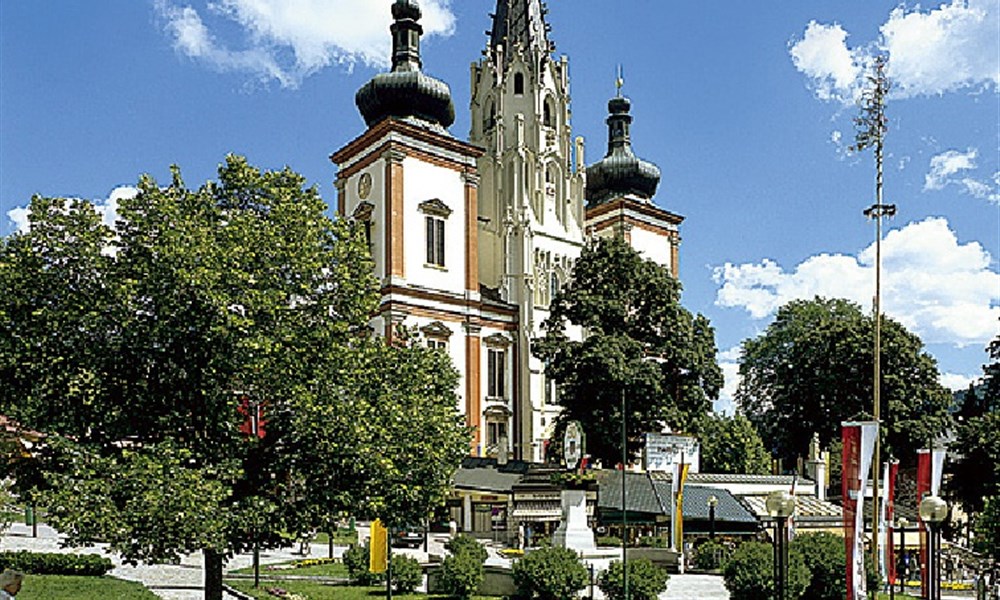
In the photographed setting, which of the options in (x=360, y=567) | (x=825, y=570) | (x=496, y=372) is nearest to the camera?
(x=825, y=570)

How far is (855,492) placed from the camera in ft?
53.6

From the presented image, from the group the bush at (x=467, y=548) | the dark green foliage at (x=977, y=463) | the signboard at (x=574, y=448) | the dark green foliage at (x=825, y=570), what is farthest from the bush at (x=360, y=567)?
the dark green foliage at (x=977, y=463)

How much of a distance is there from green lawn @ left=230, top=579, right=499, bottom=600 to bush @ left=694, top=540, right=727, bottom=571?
828cm

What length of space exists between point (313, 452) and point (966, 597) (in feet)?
59.9

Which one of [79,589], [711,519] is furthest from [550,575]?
[711,519]

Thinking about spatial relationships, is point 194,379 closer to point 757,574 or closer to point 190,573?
point 757,574

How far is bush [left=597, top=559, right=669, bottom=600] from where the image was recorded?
18.8m

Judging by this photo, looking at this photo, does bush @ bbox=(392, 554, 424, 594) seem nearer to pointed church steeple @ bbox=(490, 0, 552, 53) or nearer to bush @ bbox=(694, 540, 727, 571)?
bush @ bbox=(694, 540, 727, 571)

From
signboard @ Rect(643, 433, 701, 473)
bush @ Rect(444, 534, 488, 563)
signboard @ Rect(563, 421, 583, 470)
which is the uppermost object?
signboard @ Rect(563, 421, 583, 470)

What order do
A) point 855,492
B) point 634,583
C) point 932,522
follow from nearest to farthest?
point 855,492 < point 932,522 < point 634,583

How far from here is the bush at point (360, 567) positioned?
2292 centimetres

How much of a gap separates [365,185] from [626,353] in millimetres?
16845

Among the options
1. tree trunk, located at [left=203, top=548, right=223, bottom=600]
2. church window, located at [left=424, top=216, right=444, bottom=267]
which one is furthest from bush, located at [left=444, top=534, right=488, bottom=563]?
church window, located at [left=424, top=216, right=444, bottom=267]

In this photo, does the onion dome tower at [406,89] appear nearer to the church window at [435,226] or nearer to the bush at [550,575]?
the church window at [435,226]
